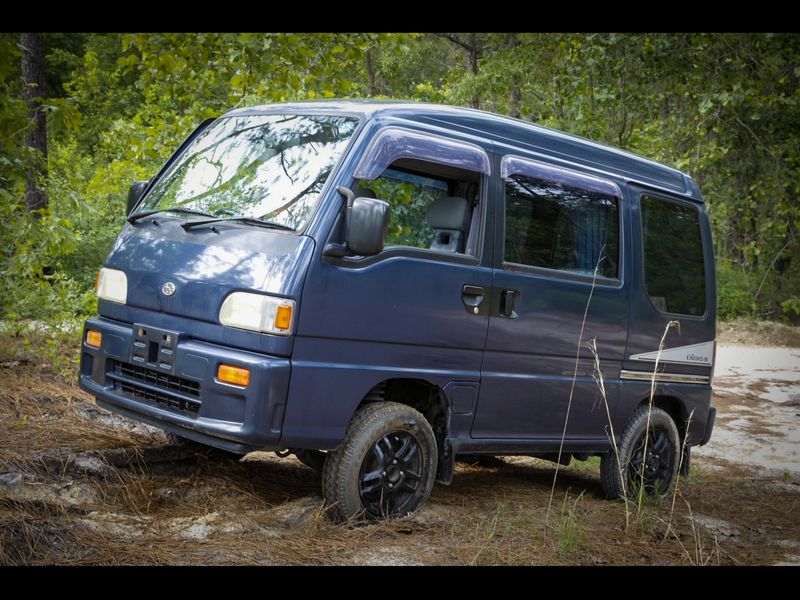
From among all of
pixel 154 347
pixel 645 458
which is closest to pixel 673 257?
pixel 645 458

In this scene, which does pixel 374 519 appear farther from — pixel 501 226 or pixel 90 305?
pixel 90 305

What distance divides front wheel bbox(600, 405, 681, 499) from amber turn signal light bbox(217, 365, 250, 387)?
3299mm

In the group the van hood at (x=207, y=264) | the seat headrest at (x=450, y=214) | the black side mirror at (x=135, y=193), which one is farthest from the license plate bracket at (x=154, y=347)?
the seat headrest at (x=450, y=214)

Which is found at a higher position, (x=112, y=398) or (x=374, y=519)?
(x=112, y=398)

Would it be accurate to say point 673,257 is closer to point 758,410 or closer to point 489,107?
point 758,410

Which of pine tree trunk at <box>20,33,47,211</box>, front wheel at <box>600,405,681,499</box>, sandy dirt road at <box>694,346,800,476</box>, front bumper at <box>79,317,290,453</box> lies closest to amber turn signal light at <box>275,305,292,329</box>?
front bumper at <box>79,317,290,453</box>

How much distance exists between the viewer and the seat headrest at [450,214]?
18.3ft

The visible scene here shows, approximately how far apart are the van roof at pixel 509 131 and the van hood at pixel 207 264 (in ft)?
3.10

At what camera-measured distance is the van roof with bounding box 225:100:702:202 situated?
532 centimetres

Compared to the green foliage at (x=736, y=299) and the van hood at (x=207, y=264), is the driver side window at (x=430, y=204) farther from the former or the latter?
the green foliage at (x=736, y=299)

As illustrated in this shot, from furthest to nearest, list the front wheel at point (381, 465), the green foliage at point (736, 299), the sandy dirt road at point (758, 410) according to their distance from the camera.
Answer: the green foliage at point (736, 299) < the sandy dirt road at point (758, 410) < the front wheel at point (381, 465)
